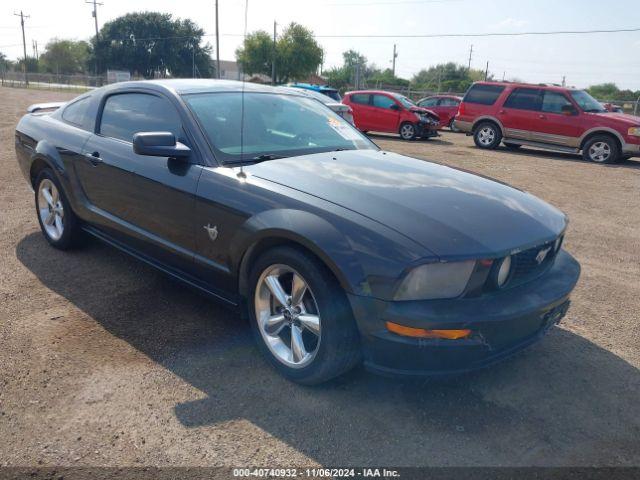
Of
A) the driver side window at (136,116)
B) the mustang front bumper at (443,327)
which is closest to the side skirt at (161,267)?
the driver side window at (136,116)

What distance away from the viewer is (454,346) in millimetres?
2439

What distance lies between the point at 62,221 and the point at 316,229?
10.1ft

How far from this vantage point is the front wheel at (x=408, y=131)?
1628cm

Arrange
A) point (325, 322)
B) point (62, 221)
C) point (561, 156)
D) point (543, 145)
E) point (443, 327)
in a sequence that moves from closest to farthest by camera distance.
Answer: point (443, 327), point (325, 322), point (62, 221), point (543, 145), point (561, 156)

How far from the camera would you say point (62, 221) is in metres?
4.76

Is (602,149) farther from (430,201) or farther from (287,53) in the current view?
(287,53)

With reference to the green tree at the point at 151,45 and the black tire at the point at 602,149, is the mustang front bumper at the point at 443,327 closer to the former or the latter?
the black tire at the point at 602,149

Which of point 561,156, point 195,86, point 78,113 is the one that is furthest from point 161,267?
point 561,156

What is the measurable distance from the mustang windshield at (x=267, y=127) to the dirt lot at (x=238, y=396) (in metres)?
1.20

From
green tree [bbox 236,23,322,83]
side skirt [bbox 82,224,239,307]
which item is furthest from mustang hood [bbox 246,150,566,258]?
green tree [bbox 236,23,322,83]

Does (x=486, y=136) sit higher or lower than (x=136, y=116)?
lower

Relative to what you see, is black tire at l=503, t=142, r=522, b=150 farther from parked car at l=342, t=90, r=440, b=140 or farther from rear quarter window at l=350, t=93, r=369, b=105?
rear quarter window at l=350, t=93, r=369, b=105

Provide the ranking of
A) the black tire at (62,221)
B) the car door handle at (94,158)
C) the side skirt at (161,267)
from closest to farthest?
1. the side skirt at (161,267)
2. the car door handle at (94,158)
3. the black tire at (62,221)

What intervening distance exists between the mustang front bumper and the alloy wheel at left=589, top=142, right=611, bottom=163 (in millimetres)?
11875
